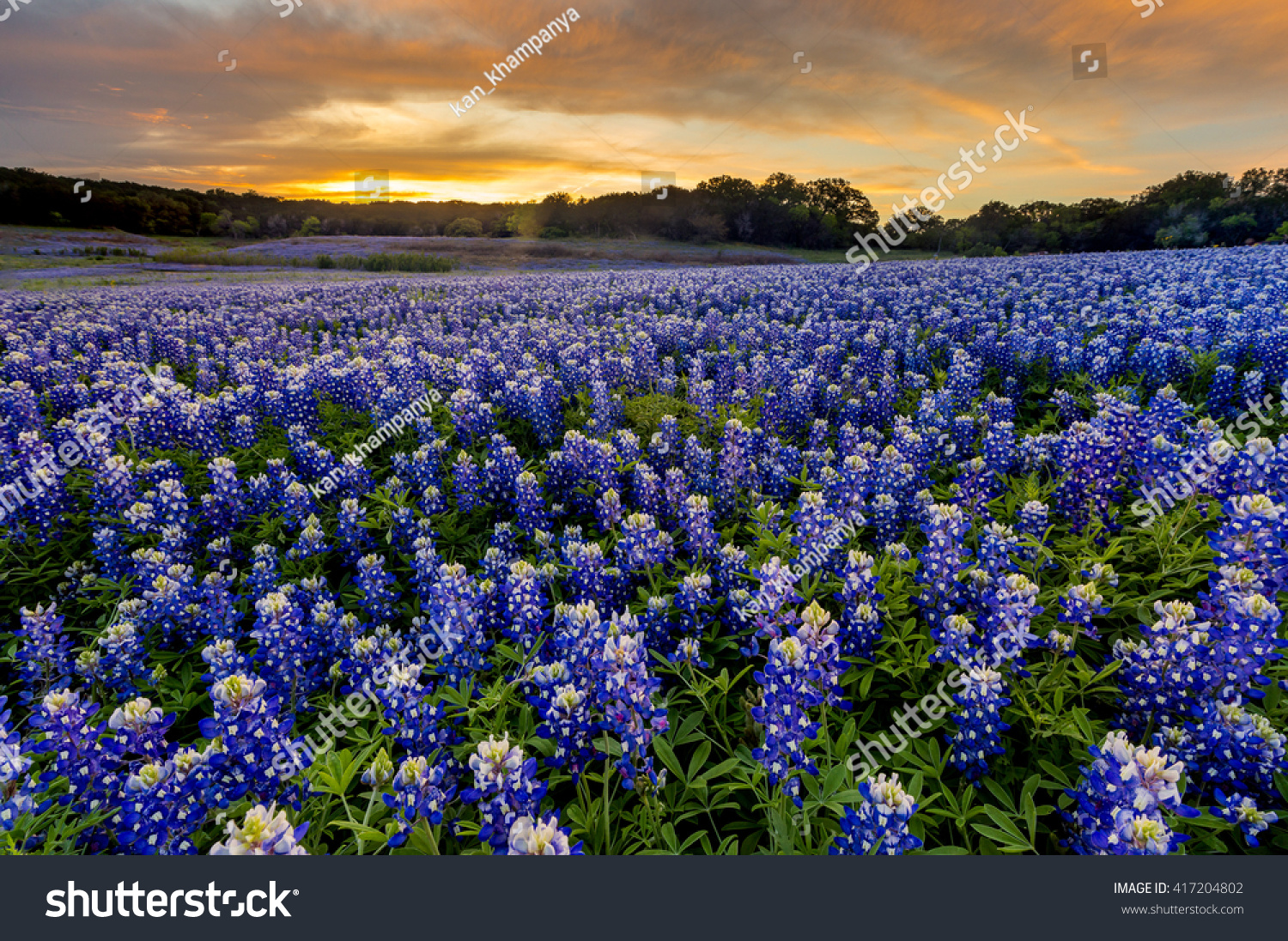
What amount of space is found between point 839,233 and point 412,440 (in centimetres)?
5409

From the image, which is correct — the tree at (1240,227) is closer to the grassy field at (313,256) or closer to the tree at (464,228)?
the grassy field at (313,256)

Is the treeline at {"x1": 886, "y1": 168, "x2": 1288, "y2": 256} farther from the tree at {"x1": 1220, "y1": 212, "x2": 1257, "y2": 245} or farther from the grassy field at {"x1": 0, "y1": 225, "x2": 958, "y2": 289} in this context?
the grassy field at {"x1": 0, "y1": 225, "x2": 958, "y2": 289}

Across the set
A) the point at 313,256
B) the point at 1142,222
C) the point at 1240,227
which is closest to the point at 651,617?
the point at 313,256

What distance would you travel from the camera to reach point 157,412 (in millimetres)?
5984

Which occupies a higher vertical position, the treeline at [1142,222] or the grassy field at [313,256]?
the treeline at [1142,222]

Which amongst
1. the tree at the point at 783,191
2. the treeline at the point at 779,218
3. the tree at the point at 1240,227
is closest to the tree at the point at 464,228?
the treeline at the point at 779,218

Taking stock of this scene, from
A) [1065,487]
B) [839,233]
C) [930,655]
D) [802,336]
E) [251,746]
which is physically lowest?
[251,746]

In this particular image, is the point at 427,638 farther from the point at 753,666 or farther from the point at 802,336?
the point at 802,336

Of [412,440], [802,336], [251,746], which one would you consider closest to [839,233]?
[802,336]

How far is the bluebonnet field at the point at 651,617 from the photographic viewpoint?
2256mm

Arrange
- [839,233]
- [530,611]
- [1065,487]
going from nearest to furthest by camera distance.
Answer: [530,611], [1065,487], [839,233]

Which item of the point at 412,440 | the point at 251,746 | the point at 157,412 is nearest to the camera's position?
the point at 251,746

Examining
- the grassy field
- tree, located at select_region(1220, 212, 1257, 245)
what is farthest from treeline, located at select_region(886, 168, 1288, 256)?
the grassy field

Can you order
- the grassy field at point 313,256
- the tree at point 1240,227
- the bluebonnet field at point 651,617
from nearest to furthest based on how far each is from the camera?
the bluebonnet field at point 651,617 → the grassy field at point 313,256 → the tree at point 1240,227
